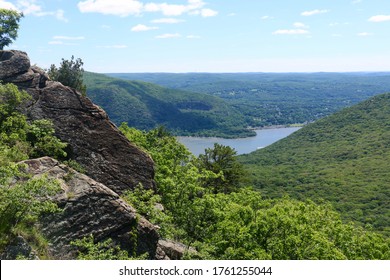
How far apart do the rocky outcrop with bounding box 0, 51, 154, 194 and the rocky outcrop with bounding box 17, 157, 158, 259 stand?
4.19m

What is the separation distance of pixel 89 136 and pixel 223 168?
30.1 m

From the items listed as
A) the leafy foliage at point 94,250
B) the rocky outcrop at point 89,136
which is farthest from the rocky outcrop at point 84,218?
the rocky outcrop at point 89,136

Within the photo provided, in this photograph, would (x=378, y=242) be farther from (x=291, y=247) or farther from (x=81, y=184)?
(x=81, y=184)

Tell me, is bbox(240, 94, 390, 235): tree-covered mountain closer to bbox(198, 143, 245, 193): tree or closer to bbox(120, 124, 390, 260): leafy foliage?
bbox(198, 143, 245, 193): tree

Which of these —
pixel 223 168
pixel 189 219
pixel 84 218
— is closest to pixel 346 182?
pixel 223 168

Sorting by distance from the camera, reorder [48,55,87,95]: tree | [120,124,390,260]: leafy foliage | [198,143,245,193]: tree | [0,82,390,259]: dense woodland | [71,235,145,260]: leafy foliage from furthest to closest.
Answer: [198,143,245,193]: tree, [48,55,87,95]: tree, [120,124,390,260]: leafy foliage, [71,235,145,260]: leafy foliage, [0,82,390,259]: dense woodland

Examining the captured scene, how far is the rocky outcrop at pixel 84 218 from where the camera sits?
16766 mm

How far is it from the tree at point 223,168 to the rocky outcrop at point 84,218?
28.4 metres

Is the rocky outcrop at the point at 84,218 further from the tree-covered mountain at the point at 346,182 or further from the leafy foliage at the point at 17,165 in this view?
the tree-covered mountain at the point at 346,182

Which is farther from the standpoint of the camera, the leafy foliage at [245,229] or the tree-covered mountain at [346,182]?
the tree-covered mountain at [346,182]

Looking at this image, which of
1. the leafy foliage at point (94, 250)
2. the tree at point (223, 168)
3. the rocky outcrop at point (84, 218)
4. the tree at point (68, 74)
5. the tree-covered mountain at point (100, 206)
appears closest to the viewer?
the tree-covered mountain at point (100, 206)

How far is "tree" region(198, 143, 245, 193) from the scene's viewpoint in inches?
1943

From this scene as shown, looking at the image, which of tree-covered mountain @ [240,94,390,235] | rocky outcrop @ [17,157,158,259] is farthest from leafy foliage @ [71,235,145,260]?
tree-covered mountain @ [240,94,390,235]

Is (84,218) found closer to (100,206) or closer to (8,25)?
(100,206)
